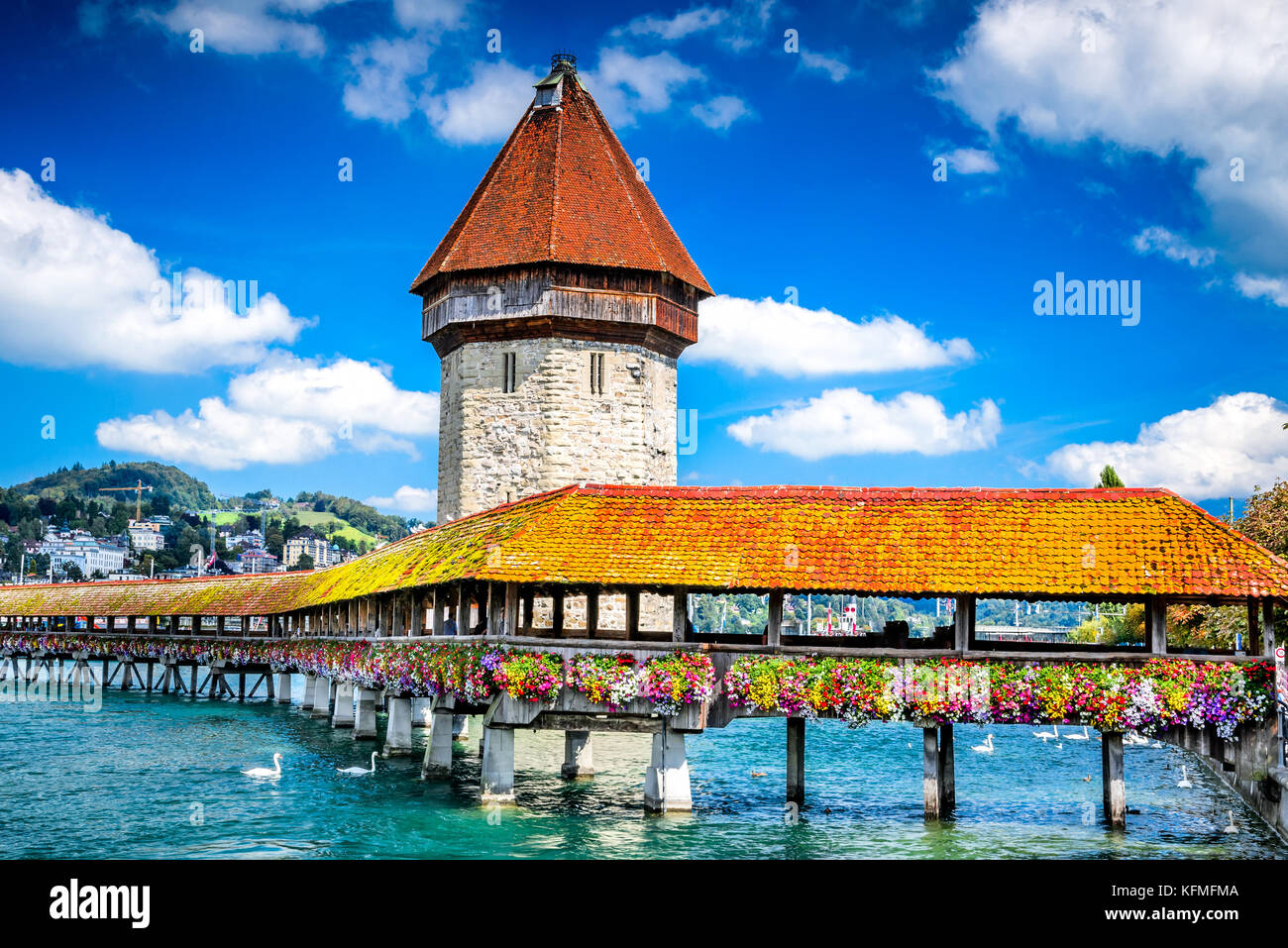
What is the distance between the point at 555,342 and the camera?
37.0 m

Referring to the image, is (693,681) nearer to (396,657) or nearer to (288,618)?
(396,657)

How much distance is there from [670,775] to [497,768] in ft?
8.44

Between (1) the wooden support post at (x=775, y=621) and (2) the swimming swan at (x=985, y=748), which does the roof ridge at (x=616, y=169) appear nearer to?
(2) the swimming swan at (x=985, y=748)

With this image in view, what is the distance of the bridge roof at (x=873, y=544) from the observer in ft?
56.8

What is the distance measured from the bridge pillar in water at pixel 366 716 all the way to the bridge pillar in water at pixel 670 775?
543 inches

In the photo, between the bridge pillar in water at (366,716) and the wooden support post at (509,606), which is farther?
the bridge pillar in water at (366,716)

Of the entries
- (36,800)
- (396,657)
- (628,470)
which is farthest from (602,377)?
(36,800)

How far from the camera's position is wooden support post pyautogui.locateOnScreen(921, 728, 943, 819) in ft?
60.1

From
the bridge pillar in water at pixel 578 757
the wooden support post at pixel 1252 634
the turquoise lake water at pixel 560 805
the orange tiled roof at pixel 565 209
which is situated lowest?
the turquoise lake water at pixel 560 805

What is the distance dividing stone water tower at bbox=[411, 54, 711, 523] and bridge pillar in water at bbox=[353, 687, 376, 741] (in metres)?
7.26

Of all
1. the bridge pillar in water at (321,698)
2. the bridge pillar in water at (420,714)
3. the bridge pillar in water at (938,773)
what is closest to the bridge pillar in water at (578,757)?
the bridge pillar in water at (938,773)

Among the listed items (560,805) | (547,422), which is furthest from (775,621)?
(547,422)

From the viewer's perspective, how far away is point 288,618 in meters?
46.7

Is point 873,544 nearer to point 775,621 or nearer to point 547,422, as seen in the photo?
point 775,621
